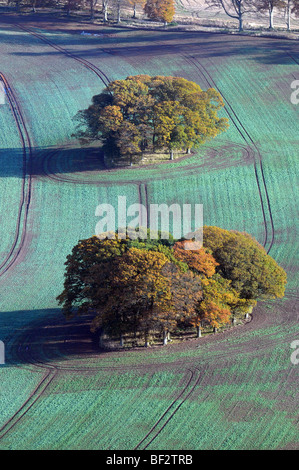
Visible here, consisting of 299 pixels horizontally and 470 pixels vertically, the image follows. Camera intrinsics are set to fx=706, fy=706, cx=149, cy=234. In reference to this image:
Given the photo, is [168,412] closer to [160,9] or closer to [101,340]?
[101,340]

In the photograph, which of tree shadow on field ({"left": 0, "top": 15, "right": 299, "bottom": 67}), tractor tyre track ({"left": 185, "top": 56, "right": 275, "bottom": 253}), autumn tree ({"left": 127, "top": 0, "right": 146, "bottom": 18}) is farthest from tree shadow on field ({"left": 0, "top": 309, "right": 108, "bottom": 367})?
autumn tree ({"left": 127, "top": 0, "right": 146, "bottom": 18})

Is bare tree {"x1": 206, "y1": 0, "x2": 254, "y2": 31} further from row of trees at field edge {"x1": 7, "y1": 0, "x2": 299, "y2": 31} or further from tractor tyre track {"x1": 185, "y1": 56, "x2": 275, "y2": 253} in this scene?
tractor tyre track {"x1": 185, "y1": 56, "x2": 275, "y2": 253}

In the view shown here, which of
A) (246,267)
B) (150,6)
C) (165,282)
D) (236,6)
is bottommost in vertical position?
(165,282)

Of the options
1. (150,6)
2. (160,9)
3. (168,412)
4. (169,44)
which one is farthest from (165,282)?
(150,6)

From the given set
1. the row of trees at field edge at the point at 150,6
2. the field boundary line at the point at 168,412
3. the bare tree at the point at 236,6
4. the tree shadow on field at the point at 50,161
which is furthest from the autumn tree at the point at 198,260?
the bare tree at the point at 236,6

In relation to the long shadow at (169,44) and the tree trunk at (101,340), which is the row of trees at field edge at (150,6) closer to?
the long shadow at (169,44)
